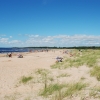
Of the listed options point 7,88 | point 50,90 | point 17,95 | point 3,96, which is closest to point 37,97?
point 50,90

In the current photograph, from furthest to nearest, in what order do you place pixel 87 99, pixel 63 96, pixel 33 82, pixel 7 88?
pixel 33 82 → pixel 7 88 → pixel 63 96 → pixel 87 99

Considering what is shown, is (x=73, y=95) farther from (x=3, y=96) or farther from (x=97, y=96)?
(x=3, y=96)

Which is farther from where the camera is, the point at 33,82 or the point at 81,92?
the point at 33,82

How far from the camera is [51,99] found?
639 cm

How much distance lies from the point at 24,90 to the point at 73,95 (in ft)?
10.0

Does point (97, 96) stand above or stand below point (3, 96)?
above

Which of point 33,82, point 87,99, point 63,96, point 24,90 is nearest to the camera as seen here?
point 87,99

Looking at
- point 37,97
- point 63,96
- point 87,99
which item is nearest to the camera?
point 87,99

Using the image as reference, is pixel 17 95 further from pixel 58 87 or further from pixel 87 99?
pixel 87 99

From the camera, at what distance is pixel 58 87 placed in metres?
7.72

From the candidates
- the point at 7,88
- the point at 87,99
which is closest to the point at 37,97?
the point at 87,99

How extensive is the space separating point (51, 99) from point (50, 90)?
1.07m

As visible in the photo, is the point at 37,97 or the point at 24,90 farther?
the point at 24,90

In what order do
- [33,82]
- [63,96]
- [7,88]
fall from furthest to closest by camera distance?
[33,82], [7,88], [63,96]
